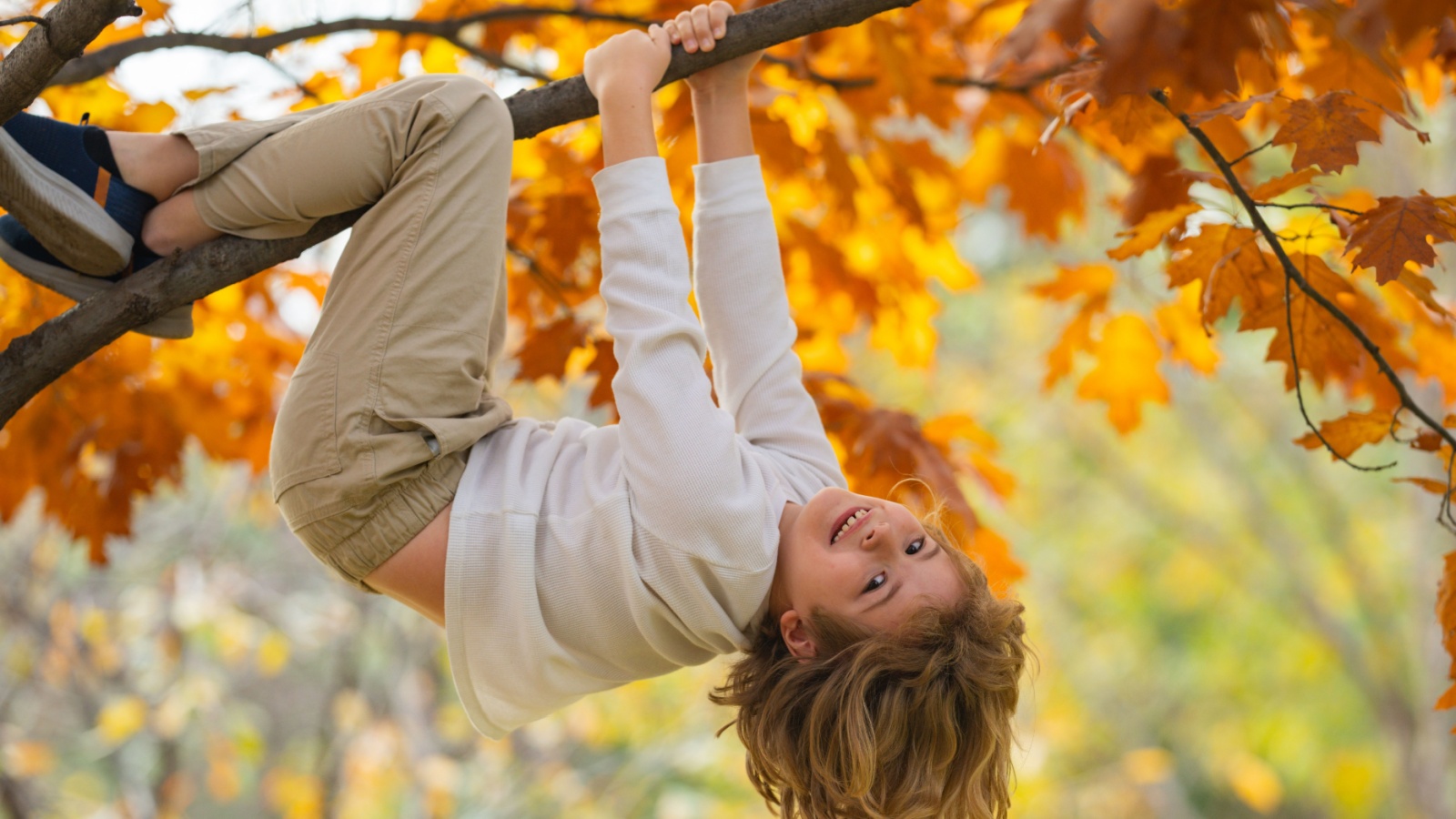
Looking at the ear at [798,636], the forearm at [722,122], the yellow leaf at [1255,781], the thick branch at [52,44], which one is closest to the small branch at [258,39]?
the forearm at [722,122]

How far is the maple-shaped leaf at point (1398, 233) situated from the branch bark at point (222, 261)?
69 cm

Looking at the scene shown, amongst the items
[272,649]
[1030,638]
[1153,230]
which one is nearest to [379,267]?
[1153,230]

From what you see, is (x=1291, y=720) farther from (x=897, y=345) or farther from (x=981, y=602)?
(x=981, y=602)

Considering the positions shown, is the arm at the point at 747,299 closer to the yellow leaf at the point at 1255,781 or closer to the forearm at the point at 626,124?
the forearm at the point at 626,124

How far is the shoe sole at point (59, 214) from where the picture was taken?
1.47 metres

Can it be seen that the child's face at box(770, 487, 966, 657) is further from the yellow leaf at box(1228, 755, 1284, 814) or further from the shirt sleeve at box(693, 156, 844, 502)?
the yellow leaf at box(1228, 755, 1284, 814)

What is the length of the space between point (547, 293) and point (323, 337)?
0.92m

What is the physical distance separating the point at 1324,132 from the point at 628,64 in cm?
96

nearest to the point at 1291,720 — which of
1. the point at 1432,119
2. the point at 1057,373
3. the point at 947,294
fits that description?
the point at 947,294

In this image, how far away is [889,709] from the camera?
178 centimetres

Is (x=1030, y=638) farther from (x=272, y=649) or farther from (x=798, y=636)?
(x=272, y=649)

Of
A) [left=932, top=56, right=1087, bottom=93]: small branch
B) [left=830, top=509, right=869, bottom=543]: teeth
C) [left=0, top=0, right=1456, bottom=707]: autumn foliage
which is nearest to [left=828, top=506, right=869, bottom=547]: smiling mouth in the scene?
[left=830, top=509, right=869, bottom=543]: teeth

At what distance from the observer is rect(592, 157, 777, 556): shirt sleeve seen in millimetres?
1616

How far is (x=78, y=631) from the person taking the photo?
4891 millimetres
